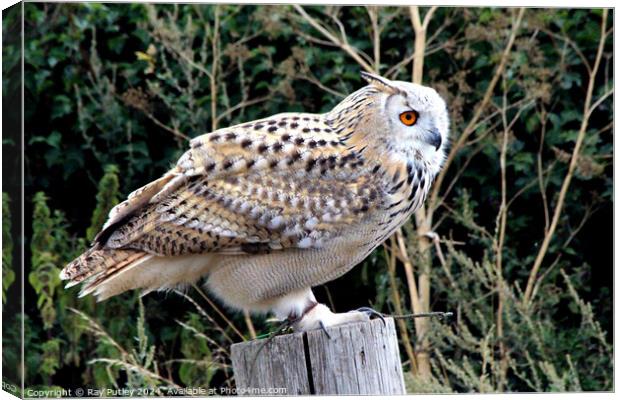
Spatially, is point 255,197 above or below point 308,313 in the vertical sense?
above

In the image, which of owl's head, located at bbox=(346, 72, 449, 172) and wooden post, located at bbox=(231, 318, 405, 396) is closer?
wooden post, located at bbox=(231, 318, 405, 396)

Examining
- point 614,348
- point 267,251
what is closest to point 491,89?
point 614,348

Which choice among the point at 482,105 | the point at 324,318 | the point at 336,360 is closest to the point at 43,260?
the point at 324,318

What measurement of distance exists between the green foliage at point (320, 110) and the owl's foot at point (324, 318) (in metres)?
1.39

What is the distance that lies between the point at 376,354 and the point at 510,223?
2.62 m

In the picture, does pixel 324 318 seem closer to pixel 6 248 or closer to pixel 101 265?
pixel 101 265

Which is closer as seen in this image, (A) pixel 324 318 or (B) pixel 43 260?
(A) pixel 324 318

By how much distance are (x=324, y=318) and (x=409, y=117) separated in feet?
2.40

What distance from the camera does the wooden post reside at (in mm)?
3453

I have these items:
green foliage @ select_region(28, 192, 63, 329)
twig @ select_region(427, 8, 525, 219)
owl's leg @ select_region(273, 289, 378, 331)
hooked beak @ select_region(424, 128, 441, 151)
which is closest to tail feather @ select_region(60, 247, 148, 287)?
owl's leg @ select_region(273, 289, 378, 331)

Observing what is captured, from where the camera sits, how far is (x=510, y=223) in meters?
5.92

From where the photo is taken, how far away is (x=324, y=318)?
12.6ft

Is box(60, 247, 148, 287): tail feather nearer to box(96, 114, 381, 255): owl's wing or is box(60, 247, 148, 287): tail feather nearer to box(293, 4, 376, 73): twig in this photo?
box(96, 114, 381, 255): owl's wing

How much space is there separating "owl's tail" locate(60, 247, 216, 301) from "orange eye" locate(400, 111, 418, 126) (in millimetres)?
791
